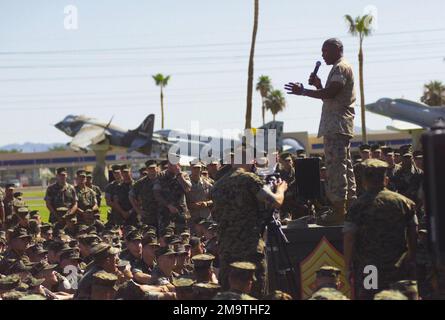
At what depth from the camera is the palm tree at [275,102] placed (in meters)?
82.0

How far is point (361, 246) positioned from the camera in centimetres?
643

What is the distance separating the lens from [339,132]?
7797 mm

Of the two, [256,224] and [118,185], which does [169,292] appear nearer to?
[256,224]

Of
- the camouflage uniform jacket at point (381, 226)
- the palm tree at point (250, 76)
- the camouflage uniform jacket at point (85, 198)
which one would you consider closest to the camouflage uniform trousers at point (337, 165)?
the camouflage uniform jacket at point (381, 226)

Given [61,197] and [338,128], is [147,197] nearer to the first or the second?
[61,197]

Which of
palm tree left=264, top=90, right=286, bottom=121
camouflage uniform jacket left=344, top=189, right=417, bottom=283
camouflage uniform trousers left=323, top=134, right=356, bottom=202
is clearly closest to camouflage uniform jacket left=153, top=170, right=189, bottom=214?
camouflage uniform trousers left=323, top=134, right=356, bottom=202

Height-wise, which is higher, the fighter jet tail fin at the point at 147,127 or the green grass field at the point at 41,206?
the fighter jet tail fin at the point at 147,127

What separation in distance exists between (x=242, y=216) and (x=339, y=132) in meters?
1.42

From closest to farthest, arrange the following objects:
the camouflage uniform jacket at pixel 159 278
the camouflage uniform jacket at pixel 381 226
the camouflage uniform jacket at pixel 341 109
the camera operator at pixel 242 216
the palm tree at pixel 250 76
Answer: the camouflage uniform jacket at pixel 381 226 < the camera operator at pixel 242 216 < the camouflage uniform jacket at pixel 341 109 < the camouflage uniform jacket at pixel 159 278 < the palm tree at pixel 250 76

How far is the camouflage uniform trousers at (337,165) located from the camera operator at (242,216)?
80 cm

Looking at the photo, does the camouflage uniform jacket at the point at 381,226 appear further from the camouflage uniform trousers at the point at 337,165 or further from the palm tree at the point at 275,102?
the palm tree at the point at 275,102

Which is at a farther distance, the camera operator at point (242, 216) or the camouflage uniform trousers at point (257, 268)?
the camera operator at point (242, 216)

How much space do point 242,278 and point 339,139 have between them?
91.0 inches

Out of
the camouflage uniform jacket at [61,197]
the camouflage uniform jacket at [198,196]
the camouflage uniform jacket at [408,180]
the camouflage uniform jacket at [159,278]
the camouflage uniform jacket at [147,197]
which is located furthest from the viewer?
the camouflage uniform jacket at [61,197]
